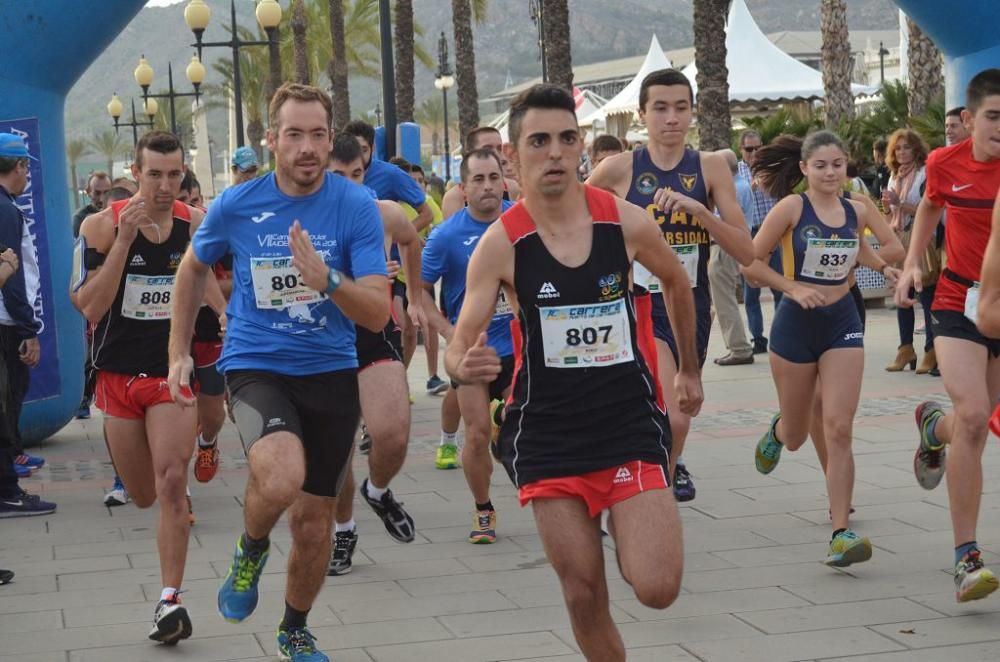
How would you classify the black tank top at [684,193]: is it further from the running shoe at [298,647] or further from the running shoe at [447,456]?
the running shoe at [447,456]

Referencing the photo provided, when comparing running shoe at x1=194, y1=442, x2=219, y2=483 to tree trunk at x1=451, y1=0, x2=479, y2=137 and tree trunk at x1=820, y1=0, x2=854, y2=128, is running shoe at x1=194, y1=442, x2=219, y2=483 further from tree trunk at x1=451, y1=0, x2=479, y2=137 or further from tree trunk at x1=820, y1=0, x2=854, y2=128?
tree trunk at x1=451, y1=0, x2=479, y2=137

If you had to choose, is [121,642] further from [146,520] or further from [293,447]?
[146,520]

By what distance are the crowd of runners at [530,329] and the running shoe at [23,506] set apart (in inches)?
35.0

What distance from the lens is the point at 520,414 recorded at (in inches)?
176

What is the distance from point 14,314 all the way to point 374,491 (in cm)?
325

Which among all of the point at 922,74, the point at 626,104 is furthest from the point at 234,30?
the point at 922,74

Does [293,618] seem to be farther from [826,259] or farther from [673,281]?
[826,259]

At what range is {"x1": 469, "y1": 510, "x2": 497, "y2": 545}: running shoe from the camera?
732 cm

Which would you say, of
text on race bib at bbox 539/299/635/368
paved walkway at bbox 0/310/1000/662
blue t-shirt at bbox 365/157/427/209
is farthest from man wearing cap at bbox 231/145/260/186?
text on race bib at bbox 539/299/635/368

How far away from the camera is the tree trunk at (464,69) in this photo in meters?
31.5

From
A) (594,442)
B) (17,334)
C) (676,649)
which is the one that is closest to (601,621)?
(594,442)

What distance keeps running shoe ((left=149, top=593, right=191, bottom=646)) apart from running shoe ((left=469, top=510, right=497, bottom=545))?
2.00 metres

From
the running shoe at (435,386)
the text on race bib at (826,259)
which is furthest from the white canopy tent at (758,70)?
the text on race bib at (826,259)

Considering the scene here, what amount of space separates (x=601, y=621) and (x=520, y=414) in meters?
0.65
